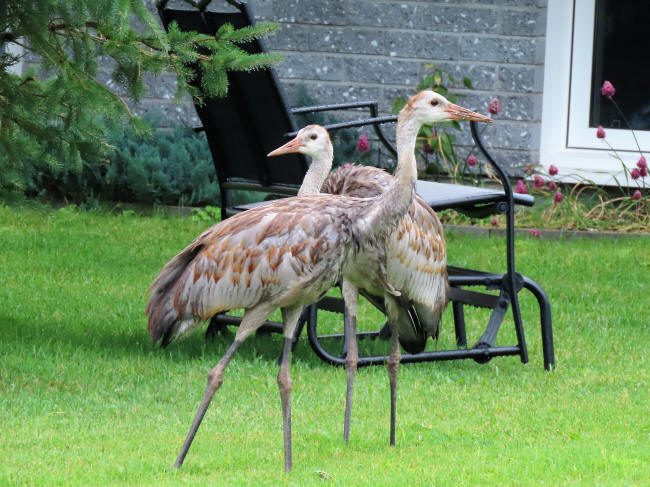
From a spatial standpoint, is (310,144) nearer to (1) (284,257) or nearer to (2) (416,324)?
(2) (416,324)

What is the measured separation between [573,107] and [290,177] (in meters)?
5.59

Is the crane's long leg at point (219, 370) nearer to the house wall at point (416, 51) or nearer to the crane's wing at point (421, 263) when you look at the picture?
the crane's wing at point (421, 263)

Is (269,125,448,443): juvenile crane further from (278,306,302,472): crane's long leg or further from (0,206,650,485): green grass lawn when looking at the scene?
(278,306,302,472): crane's long leg

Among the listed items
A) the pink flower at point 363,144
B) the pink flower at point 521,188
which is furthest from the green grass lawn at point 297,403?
the pink flower at point 363,144

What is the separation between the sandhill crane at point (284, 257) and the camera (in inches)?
193

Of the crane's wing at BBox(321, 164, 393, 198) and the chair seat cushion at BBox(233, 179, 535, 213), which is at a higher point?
the crane's wing at BBox(321, 164, 393, 198)

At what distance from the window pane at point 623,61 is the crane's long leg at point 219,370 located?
740 cm

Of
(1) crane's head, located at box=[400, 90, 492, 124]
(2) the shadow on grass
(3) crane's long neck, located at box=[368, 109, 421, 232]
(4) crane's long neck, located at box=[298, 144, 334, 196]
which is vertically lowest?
(2) the shadow on grass

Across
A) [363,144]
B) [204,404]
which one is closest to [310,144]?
[204,404]

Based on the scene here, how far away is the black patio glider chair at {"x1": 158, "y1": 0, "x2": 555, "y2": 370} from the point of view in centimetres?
664

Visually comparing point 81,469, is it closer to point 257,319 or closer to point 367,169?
point 257,319

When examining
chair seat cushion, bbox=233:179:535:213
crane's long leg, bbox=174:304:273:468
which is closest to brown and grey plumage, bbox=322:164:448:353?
chair seat cushion, bbox=233:179:535:213

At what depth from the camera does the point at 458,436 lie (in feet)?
17.8

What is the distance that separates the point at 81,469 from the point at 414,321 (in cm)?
168
